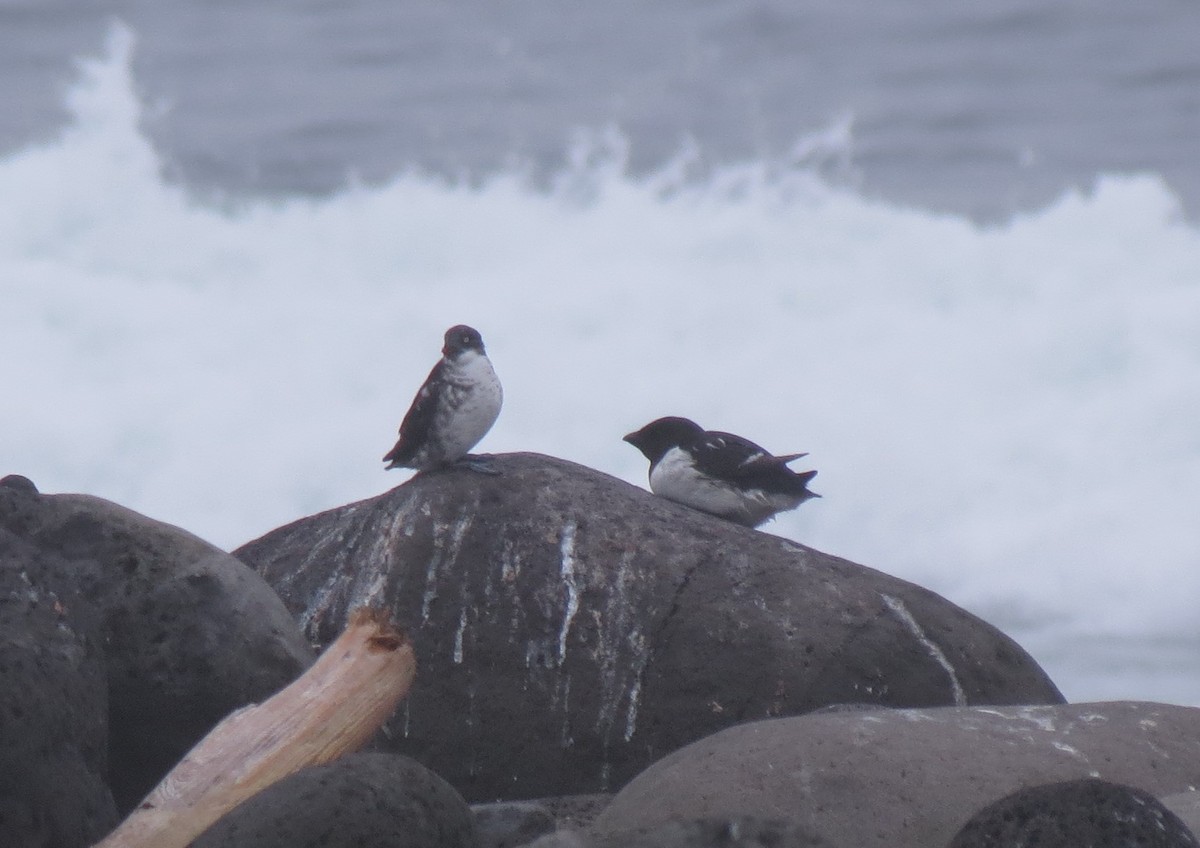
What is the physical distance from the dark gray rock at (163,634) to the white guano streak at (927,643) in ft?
7.99

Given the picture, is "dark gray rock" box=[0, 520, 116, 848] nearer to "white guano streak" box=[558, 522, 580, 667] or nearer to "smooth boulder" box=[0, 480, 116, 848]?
"smooth boulder" box=[0, 480, 116, 848]

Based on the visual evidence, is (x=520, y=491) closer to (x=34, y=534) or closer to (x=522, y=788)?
(x=522, y=788)

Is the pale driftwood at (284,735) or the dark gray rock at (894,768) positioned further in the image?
the dark gray rock at (894,768)

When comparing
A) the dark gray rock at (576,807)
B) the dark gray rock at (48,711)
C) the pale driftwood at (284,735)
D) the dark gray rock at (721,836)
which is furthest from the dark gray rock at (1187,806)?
the dark gray rock at (48,711)

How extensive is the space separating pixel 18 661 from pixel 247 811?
33.8 inches

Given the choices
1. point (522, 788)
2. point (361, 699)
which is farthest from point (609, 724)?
point (361, 699)

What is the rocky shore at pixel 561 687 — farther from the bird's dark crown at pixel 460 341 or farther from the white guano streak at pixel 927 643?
the bird's dark crown at pixel 460 341

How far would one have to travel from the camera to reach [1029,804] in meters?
3.83

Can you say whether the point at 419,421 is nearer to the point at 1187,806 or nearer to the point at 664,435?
the point at 664,435

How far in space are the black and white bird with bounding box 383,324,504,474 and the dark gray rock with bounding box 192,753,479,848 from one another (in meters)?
3.04

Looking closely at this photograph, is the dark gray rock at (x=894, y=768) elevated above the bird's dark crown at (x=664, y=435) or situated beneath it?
situated beneath

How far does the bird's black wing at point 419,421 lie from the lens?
23.5 feet

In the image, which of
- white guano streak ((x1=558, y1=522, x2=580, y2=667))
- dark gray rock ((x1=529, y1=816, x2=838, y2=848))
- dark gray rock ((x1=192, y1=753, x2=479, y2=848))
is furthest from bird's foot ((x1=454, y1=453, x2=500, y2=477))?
dark gray rock ((x1=529, y1=816, x2=838, y2=848))

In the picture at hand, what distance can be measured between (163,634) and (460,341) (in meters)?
2.47
